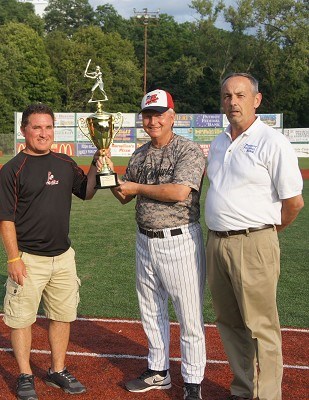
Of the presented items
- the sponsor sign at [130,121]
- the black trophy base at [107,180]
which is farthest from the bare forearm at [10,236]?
the sponsor sign at [130,121]

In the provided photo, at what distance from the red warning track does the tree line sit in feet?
169

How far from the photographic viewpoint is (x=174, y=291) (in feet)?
14.8

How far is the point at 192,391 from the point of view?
4.49 m

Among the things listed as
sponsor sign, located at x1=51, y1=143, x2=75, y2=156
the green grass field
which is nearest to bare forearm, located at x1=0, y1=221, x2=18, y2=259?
the green grass field

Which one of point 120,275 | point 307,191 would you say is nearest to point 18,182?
point 120,275

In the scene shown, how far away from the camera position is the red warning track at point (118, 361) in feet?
15.4

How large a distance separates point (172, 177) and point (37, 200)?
98cm

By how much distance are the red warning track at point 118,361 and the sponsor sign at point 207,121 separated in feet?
106

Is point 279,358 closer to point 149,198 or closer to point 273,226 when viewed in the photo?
point 273,226

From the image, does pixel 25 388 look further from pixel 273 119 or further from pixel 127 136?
pixel 273 119

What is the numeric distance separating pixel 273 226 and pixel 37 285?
174 cm

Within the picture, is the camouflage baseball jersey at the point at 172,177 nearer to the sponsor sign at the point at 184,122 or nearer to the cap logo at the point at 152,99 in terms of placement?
the cap logo at the point at 152,99

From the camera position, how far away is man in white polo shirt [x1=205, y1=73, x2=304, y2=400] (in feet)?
13.3

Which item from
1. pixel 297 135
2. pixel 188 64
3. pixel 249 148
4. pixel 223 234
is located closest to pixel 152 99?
pixel 249 148
